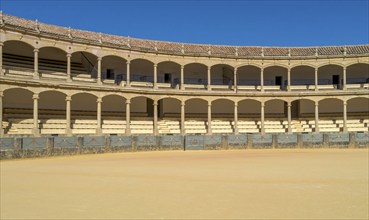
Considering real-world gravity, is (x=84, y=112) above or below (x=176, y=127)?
above

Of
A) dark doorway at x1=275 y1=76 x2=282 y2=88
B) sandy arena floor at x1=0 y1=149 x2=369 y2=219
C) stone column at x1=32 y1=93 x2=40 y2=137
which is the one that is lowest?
sandy arena floor at x1=0 y1=149 x2=369 y2=219

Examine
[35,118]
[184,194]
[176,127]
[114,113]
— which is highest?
[114,113]

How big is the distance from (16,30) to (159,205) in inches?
883

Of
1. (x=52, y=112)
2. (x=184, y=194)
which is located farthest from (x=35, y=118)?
(x=184, y=194)

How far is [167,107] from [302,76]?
49.6ft

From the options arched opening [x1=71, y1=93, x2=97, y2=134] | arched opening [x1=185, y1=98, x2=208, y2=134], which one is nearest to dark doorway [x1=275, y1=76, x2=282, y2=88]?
arched opening [x1=185, y1=98, x2=208, y2=134]

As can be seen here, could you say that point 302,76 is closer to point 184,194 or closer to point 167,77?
point 167,77

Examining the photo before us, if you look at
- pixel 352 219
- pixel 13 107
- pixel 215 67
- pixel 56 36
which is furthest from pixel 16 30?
pixel 352 219

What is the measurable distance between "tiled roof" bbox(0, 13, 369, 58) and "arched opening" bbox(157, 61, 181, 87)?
6.58 feet

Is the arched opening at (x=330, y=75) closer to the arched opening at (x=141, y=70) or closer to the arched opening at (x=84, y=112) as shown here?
the arched opening at (x=141, y=70)

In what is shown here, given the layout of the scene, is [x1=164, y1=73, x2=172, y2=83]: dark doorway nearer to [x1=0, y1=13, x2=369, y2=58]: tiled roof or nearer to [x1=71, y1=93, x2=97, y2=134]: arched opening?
[x1=0, y1=13, x2=369, y2=58]: tiled roof

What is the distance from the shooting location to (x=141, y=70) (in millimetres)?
35812

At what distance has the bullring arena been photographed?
7953mm

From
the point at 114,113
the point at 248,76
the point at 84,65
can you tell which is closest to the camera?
the point at 84,65
